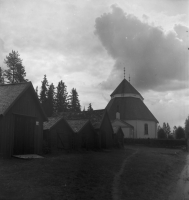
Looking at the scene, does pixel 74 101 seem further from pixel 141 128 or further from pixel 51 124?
pixel 51 124

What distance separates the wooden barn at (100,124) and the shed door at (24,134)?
47.0ft

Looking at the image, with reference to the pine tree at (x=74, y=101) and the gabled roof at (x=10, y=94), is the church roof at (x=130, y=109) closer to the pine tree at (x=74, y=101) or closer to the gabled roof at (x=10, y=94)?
the pine tree at (x=74, y=101)

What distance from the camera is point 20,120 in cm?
2406

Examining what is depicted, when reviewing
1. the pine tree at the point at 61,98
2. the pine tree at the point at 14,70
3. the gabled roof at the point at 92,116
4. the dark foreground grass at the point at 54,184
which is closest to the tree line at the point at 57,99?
the pine tree at the point at 61,98

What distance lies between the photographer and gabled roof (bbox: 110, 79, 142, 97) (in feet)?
242

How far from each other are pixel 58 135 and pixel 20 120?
780 centimetres

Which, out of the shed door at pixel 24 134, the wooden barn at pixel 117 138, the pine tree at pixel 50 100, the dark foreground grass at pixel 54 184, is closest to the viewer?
the dark foreground grass at pixel 54 184

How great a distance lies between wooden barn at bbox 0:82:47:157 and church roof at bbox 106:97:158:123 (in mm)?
42980

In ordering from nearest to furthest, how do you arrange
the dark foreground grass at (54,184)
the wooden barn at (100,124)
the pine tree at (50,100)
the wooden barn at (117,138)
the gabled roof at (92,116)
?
1. the dark foreground grass at (54,184)
2. the wooden barn at (100,124)
3. the gabled roof at (92,116)
4. the wooden barn at (117,138)
5. the pine tree at (50,100)

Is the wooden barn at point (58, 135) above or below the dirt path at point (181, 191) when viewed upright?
above

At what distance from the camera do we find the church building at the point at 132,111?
220ft

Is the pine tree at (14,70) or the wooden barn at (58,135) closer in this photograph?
the wooden barn at (58,135)

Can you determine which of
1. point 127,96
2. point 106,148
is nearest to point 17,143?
point 106,148

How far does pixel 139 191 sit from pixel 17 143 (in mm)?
13875
